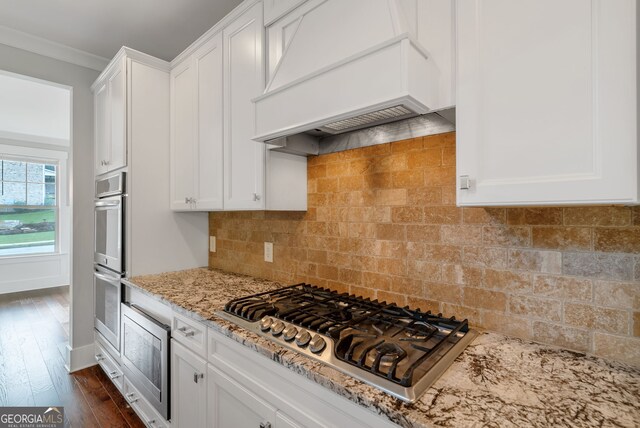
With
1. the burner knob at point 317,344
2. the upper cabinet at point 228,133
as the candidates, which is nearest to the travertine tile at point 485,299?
the burner knob at point 317,344

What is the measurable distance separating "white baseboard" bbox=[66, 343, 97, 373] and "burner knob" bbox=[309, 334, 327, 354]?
2.78 m

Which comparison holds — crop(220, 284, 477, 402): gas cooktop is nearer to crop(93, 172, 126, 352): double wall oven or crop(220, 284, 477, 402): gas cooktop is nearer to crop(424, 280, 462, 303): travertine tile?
crop(424, 280, 462, 303): travertine tile

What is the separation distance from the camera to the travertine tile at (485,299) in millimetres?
1201

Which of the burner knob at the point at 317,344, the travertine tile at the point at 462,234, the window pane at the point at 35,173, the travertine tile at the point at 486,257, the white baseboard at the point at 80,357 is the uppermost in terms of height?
the window pane at the point at 35,173

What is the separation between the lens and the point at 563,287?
3.52 feet

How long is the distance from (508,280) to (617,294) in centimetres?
30

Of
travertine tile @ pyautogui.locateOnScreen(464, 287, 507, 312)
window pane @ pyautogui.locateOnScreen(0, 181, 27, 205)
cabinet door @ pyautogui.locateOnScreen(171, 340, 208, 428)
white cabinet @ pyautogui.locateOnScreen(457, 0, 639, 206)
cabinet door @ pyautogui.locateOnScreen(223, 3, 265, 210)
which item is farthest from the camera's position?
window pane @ pyautogui.locateOnScreen(0, 181, 27, 205)

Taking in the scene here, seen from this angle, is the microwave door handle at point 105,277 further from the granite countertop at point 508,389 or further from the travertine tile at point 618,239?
the travertine tile at point 618,239

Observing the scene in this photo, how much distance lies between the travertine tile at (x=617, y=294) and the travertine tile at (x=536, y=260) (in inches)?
4.6

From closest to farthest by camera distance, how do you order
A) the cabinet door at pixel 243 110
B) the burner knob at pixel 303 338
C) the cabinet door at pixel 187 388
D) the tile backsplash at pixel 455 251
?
the tile backsplash at pixel 455 251 < the burner knob at pixel 303 338 < the cabinet door at pixel 187 388 < the cabinet door at pixel 243 110

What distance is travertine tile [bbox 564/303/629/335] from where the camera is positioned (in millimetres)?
979

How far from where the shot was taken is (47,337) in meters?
3.49

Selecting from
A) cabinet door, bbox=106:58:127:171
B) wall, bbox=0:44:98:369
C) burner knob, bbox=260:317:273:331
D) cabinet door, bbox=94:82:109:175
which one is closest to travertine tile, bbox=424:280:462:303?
burner knob, bbox=260:317:273:331

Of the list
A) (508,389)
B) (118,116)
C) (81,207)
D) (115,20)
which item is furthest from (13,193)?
(508,389)
